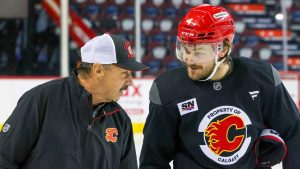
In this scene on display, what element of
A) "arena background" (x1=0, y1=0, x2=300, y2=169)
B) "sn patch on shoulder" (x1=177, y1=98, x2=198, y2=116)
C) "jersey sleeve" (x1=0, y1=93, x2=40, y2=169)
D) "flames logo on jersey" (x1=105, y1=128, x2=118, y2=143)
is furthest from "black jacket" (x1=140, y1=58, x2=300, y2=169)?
"arena background" (x1=0, y1=0, x2=300, y2=169)

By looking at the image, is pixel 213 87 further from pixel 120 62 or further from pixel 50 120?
pixel 50 120

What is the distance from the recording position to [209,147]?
6.06ft

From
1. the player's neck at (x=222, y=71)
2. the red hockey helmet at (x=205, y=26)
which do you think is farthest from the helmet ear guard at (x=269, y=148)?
the red hockey helmet at (x=205, y=26)

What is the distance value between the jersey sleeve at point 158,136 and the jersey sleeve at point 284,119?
29 cm

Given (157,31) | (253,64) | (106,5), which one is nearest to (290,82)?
(157,31)

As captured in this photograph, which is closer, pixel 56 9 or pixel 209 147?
pixel 209 147

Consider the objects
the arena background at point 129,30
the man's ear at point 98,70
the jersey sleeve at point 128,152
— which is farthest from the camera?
the arena background at point 129,30

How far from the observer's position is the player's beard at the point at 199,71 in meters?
1.82

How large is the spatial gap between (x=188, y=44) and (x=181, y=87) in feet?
0.47

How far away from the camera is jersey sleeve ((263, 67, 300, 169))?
6.20 feet

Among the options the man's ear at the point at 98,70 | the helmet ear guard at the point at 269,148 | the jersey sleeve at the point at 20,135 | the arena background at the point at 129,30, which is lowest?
the arena background at the point at 129,30

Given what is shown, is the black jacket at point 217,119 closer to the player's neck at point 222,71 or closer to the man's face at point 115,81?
the player's neck at point 222,71

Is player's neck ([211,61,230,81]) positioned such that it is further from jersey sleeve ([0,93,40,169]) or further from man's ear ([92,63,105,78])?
jersey sleeve ([0,93,40,169])

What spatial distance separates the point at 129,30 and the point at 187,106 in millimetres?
5854
